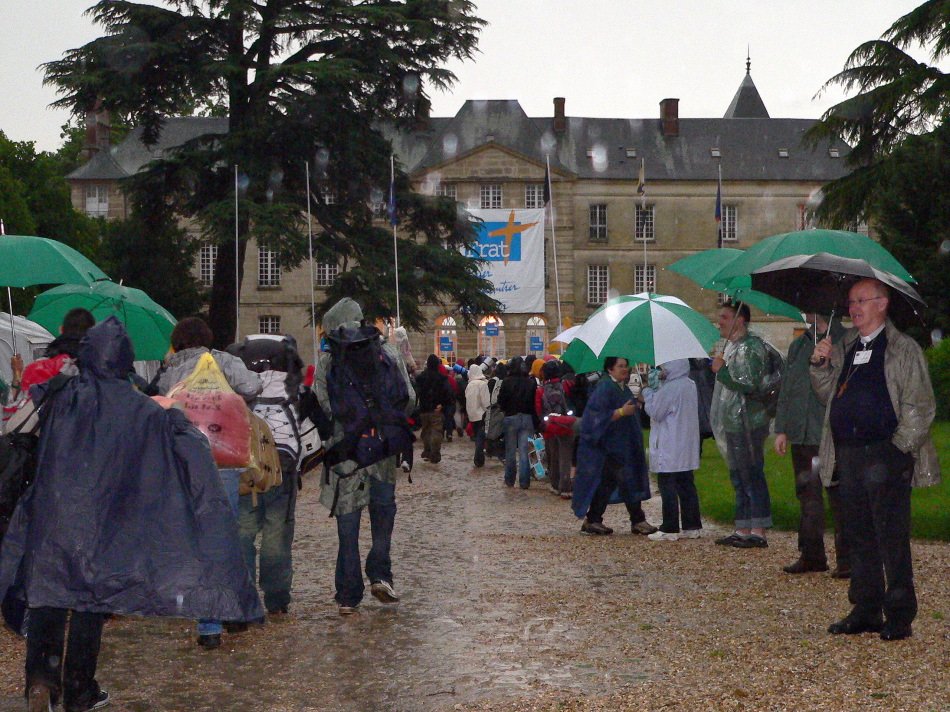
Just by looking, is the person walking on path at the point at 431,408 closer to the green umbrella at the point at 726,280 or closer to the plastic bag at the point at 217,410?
the green umbrella at the point at 726,280

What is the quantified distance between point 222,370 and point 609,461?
17.0ft

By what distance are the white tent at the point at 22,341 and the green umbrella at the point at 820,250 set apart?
28.5 ft

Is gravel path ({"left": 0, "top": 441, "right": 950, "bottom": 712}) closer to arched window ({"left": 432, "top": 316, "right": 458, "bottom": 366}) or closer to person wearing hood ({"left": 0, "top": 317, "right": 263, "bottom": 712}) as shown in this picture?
person wearing hood ({"left": 0, "top": 317, "right": 263, "bottom": 712})

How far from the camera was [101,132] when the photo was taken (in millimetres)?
67938

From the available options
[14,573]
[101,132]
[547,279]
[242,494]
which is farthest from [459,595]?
[101,132]

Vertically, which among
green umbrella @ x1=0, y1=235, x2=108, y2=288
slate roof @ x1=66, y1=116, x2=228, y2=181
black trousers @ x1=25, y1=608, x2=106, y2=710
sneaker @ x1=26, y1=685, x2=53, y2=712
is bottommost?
sneaker @ x1=26, y1=685, x2=53, y2=712

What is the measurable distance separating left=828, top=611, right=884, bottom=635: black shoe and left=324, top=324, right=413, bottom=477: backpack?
2590 millimetres

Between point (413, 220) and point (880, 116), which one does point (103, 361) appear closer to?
point (413, 220)

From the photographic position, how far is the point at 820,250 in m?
7.96

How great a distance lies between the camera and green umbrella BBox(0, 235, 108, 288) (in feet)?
27.3

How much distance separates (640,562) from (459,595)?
6.39 ft

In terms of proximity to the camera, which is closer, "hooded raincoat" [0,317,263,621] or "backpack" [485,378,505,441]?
"hooded raincoat" [0,317,263,621]

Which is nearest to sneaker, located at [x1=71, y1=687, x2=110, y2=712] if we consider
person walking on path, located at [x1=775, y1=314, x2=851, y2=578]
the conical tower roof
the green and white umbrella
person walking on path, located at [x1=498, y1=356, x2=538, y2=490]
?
person walking on path, located at [x1=775, y1=314, x2=851, y2=578]

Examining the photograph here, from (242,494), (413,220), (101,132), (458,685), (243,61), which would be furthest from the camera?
(101,132)
